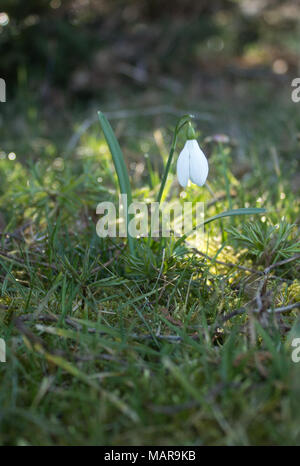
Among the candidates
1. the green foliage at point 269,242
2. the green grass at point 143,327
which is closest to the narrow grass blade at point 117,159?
the green grass at point 143,327

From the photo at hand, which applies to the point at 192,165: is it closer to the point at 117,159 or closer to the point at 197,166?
the point at 197,166

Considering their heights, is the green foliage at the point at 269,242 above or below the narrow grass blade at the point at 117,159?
below

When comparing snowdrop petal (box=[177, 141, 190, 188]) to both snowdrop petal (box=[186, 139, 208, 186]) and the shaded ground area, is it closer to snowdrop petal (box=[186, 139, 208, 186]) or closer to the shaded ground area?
snowdrop petal (box=[186, 139, 208, 186])

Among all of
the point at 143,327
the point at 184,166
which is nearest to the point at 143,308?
the point at 143,327

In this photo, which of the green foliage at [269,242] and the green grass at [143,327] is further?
the green foliage at [269,242]

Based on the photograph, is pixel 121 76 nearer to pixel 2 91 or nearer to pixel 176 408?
pixel 2 91

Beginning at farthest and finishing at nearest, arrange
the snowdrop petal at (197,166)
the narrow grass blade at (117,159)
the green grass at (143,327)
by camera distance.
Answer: the narrow grass blade at (117,159) → the snowdrop petal at (197,166) → the green grass at (143,327)

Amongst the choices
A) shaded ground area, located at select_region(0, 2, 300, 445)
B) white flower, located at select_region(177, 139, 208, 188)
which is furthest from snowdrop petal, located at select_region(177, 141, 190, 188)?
shaded ground area, located at select_region(0, 2, 300, 445)

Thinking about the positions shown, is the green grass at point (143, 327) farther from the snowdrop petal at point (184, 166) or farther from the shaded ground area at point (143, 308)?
the snowdrop petal at point (184, 166)
